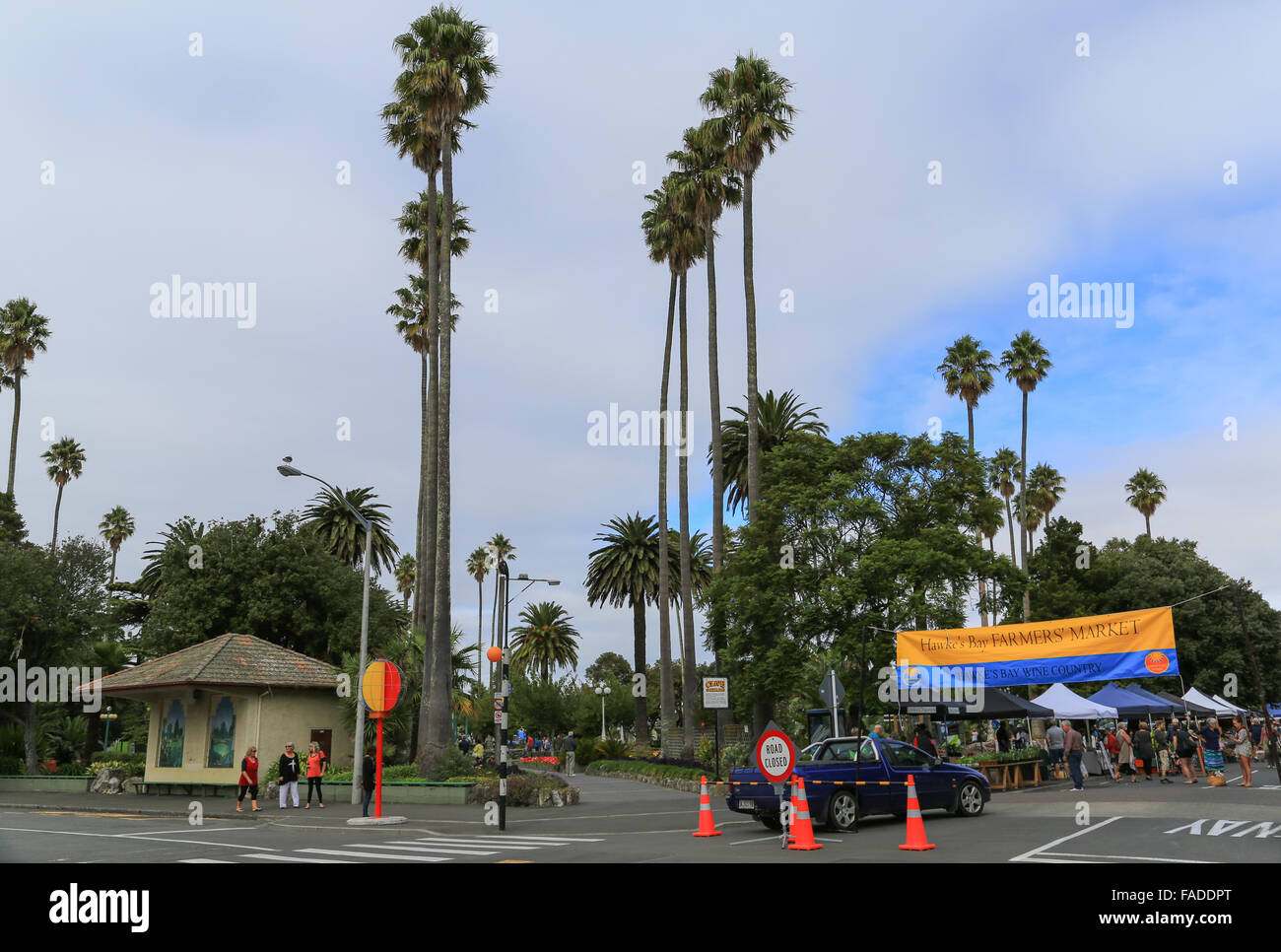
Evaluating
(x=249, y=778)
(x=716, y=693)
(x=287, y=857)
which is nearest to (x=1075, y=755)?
(x=716, y=693)

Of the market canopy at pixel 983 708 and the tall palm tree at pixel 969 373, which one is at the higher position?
the tall palm tree at pixel 969 373

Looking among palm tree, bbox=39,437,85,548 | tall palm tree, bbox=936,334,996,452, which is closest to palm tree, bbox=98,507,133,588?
palm tree, bbox=39,437,85,548

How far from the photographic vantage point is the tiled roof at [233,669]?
31688 millimetres

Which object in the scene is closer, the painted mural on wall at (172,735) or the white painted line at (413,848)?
the white painted line at (413,848)

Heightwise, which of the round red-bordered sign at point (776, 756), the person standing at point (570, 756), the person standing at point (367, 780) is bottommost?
the person standing at point (570, 756)

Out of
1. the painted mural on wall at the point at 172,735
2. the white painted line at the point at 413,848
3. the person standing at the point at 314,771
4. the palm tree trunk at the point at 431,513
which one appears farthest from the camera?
the painted mural on wall at the point at 172,735

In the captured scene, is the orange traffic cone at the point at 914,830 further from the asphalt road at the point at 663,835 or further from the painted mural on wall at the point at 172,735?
the painted mural on wall at the point at 172,735

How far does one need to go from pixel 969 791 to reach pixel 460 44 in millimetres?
27628

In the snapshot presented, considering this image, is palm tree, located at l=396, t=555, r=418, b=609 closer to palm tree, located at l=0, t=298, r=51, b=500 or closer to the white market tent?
palm tree, located at l=0, t=298, r=51, b=500

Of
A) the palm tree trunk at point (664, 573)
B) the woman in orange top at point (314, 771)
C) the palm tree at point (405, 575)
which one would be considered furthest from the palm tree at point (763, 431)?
the palm tree at point (405, 575)

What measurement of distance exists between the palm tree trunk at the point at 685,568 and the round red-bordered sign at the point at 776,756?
23.7 metres

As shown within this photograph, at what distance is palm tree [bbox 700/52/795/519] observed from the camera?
38500 millimetres
